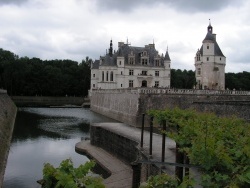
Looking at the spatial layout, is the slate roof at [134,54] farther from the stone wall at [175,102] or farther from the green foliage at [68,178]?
the green foliage at [68,178]

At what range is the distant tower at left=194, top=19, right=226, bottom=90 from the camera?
55188 mm

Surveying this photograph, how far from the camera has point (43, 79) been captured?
84.7m

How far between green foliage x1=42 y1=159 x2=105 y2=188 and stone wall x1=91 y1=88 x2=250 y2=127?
2934 cm

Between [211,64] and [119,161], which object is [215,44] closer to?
[211,64]

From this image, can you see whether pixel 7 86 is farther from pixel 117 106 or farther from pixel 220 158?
pixel 220 158

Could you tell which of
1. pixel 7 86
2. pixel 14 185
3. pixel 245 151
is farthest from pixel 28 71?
pixel 245 151

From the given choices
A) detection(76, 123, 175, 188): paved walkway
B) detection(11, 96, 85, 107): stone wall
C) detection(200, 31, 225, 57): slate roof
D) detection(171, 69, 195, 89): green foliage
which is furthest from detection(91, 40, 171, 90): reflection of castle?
detection(76, 123, 175, 188): paved walkway

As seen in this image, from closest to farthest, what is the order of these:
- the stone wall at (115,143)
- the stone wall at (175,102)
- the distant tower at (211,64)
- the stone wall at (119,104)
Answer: the stone wall at (115,143) < the stone wall at (175,102) < the stone wall at (119,104) < the distant tower at (211,64)

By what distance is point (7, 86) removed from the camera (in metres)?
82.9

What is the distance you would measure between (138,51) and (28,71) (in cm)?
3221

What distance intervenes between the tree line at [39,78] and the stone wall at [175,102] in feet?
146

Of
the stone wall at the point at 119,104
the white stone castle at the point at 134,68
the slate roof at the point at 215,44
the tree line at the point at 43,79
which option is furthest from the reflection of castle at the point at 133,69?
the tree line at the point at 43,79

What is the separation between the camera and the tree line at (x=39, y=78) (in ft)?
270

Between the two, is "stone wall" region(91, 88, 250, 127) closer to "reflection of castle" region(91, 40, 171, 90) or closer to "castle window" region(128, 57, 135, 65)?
"reflection of castle" region(91, 40, 171, 90)
